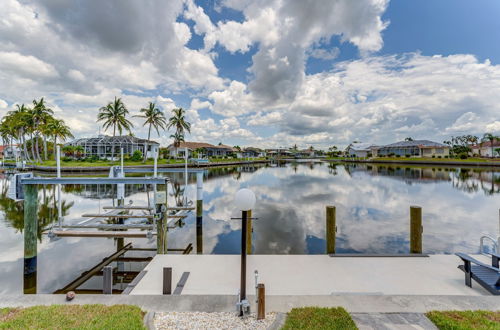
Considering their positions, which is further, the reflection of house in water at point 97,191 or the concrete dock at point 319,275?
the reflection of house in water at point 97,191

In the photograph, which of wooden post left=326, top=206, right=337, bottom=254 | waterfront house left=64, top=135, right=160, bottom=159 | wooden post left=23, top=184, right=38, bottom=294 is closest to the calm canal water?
wooden post left=23, top=184, right=38, bottom=294

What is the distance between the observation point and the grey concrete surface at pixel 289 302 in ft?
13.0

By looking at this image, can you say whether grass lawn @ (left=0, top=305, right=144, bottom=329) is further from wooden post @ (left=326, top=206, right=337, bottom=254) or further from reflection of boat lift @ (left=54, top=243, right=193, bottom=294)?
wooden post @ (left=326, top=206, right=337, bottom=254)

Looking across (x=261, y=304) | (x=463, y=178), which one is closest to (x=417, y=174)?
(x=463, y=178)

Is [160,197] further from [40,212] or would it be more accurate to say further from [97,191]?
[97,191]

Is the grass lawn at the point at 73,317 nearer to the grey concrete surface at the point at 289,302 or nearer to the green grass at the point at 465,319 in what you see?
the grey concrete surface at the point at 289,302

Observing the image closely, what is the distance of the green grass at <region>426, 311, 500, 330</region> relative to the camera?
344 cm

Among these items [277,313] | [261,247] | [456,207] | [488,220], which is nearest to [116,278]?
[261,247]

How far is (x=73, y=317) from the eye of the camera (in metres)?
3.65

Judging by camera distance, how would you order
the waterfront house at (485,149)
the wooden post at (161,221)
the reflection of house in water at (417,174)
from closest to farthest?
the wooden post at (161,221)
the reflection of house in water at (417,174)
the waterfront house at (485,149)

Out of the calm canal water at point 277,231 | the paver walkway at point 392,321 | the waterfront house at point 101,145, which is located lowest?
the calm canal water at point 277,231

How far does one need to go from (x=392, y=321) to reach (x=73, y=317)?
15.8 ft

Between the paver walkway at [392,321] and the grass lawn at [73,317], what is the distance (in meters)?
3.25

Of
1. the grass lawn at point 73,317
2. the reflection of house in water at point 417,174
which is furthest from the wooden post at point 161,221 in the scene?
the reflection of house in water at point 417,174
